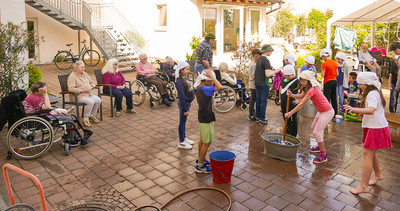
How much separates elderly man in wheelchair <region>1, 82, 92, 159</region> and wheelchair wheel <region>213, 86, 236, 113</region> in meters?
3.53

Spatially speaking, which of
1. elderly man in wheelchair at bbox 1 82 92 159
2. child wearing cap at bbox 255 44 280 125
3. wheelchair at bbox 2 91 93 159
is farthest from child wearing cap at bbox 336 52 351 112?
wheelchair at bbox 2 91 93 159

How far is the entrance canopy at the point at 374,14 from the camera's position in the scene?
11719mm

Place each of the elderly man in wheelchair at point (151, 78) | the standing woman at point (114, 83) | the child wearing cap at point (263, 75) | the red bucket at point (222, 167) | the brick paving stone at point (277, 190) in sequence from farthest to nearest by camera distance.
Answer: the elderly man in wheelchair at point (151, 78), the standing woman at point (114, 83), the child wearing cap at point (263, 75), the red bucket at point (222, 167), the brick paving stone at point (277, 190)

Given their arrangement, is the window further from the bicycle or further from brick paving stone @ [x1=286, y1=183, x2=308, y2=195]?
brick paving stone @ [x1=286, y1=183, x2=308, y2=195]

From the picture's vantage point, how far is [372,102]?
4.28m

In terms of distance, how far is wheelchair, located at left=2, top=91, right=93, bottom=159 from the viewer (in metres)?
5.55

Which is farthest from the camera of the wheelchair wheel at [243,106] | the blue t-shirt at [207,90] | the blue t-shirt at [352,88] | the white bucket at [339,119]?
the wheelchair wheel at [243,106]

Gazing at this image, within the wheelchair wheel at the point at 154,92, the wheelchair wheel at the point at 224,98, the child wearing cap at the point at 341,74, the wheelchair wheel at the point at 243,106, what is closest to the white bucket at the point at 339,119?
the child wearing cap at the point at 341,74

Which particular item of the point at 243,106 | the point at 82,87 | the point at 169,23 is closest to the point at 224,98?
the point at 243,106

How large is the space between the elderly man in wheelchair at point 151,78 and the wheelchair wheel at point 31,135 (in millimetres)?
3716

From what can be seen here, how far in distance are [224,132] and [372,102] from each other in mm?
3331

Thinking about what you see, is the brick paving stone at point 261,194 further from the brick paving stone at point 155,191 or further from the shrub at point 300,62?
the shrub at point 300,62

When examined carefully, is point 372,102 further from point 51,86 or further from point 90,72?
point 90,72

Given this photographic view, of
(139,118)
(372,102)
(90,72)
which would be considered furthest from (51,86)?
(372,102)
